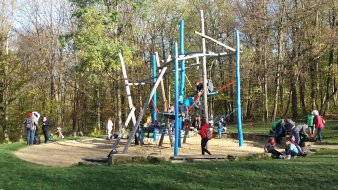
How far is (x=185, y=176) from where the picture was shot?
933cm

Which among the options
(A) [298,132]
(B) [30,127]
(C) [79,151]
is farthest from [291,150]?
(B) [30,127]

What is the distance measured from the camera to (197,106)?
16.5 meters

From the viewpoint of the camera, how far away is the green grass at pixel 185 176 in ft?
28.5

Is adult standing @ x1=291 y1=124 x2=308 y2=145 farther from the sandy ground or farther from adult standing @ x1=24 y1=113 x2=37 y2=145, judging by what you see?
adult standing @ x1=24 y1=113 x2=37 y2=145

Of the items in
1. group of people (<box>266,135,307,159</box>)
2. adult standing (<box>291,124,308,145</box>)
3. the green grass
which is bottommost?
the green grass

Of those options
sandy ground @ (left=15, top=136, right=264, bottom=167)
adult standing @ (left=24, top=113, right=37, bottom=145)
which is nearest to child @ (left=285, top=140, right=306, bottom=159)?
sandy ground @ (left=15, top=136, right=264, bottom=167)

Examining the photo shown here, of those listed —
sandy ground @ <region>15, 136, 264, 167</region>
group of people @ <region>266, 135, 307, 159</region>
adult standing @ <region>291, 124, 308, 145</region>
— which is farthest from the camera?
adult standing @ <region>291, 124, 308, 145</region>

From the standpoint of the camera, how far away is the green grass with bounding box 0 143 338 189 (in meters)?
8.69

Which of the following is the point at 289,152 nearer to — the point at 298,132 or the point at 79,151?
the point at 298,132

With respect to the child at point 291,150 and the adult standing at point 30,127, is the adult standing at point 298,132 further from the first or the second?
the adult standing at point 30,127

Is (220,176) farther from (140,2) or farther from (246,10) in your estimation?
(246,10)

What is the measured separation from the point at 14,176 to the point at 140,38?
3351 centimetres

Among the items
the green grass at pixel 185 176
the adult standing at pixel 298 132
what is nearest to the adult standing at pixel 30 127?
the green grass at pixel 185 176

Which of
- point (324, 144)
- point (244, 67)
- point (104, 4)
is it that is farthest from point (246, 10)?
point (324, 144)
